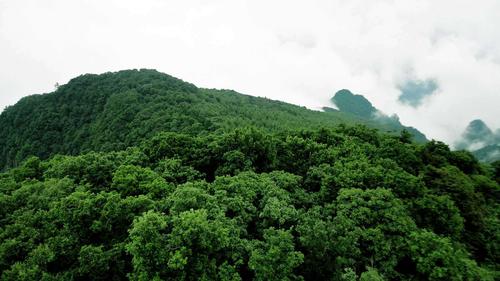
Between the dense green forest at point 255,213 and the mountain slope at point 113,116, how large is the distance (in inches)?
930

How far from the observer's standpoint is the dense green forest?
54.2ft

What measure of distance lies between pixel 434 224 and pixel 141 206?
18830 millimetres

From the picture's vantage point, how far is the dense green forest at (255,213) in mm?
16531

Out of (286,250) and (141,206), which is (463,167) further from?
(141,206)

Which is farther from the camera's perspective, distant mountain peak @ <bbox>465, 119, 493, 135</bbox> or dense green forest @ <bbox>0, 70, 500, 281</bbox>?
distant mountain peak @ <bbox>465, 119, 493, 135</bbox>

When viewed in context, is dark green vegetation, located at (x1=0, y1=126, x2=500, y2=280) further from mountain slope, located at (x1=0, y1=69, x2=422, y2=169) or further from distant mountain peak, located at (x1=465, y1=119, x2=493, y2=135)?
distant mountain peak, located at (x1=465, y1=119, x2=493, y2=135)

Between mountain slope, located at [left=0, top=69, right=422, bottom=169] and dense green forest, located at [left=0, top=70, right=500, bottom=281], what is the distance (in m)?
23.6

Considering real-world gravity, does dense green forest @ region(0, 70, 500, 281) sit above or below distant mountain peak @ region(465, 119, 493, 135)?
below

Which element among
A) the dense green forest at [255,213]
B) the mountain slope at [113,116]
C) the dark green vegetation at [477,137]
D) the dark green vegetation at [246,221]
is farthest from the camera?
the dark green vegetation at [477,137]

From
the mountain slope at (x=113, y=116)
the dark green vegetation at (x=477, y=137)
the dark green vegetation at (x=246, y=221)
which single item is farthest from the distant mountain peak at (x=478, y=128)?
the dark green vegetation at (x=246, y=221)

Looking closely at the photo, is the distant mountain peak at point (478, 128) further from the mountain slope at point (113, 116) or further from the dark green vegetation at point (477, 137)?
the mountain slope at point (113, 116)

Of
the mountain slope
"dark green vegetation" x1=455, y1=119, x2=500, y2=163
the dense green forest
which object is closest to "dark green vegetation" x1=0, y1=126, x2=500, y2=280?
the dense green forest

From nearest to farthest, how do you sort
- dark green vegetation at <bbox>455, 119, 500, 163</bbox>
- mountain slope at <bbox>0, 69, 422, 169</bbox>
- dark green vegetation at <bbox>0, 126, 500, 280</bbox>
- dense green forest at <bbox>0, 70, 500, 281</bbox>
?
dark green vegetation at <bbox>0, 126, 500, 280</bbox> < dense green forest at <bbox>0, 70, 500, 281</bbox> < mountain slope at <bbox>0, 69, 422, 169</bbox> < dark green vegetation at <bbox>455, 119, 500, 163</bbox>

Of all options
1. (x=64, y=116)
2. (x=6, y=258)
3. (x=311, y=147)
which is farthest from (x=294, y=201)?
(x=64, y=116)
